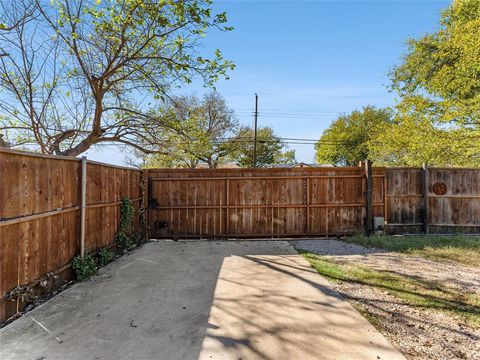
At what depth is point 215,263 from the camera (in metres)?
4.74

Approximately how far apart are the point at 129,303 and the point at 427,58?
48.5 ft

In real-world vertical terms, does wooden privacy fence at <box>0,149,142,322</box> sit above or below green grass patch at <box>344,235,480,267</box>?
above

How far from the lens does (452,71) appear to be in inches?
347

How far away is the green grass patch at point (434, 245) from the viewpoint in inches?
195

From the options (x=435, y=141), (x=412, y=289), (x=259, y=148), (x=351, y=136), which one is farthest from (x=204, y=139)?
(x=351, y=136)

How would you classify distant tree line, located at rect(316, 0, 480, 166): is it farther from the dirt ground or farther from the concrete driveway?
the concrete driveway

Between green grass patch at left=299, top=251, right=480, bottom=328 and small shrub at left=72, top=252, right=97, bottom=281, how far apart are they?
11.4 feet

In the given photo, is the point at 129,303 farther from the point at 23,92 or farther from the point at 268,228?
the point at 23,92

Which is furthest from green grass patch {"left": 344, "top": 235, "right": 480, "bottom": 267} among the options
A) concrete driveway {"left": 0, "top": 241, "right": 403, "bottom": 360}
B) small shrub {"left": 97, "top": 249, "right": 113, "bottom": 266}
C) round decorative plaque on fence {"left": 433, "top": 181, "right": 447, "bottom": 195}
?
small shrub {"left": 97, "top": 249, "right": 113, "bottom": 266}

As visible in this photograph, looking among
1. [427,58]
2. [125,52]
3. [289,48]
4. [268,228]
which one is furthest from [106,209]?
[427,58]

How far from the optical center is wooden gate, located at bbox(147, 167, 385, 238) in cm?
686

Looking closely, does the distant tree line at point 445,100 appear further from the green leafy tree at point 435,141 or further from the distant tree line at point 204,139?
the distant tree line at point 204,139

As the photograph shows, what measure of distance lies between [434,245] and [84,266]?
663cm

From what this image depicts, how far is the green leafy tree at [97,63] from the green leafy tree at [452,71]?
722 centimetres
